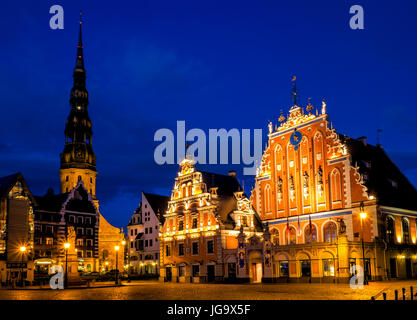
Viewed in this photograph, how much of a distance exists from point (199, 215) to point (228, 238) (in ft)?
15.8

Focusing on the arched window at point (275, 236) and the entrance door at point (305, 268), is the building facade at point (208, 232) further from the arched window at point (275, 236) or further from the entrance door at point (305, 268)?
the entrance door at point (305, 268)

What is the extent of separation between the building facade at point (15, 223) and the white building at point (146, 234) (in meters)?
19.0

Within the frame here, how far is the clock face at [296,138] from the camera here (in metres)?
55.9

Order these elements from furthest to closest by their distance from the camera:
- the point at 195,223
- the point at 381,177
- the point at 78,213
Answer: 1. the point at 78,213
2. the point at 195,223
3. the point at 381,177

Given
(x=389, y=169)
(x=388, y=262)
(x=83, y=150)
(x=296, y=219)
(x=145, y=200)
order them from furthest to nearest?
(x=83, y=150) → (x=145, y=200) → (x=389, y=169) → (x=296, y=219) → (x=388, y=262)

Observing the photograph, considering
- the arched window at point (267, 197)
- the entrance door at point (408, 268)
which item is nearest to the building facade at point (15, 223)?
the arched window at point (267, 197)

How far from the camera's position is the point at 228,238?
58188 millimetres

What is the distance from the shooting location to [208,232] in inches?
2301

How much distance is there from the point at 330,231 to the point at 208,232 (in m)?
14.8

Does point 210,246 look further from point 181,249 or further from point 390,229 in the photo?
point 390,229

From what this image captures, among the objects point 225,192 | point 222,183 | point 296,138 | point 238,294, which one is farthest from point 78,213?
point 238,294
